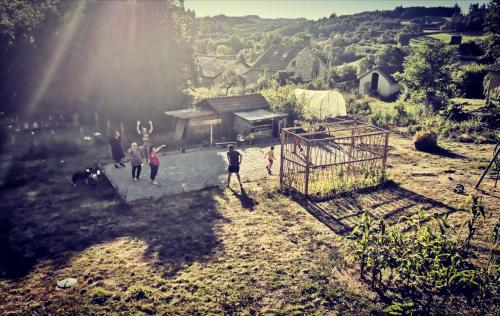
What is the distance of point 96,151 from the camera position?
19078mm

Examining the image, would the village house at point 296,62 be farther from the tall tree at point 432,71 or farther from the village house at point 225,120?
the village house at point 225,120

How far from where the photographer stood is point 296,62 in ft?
151

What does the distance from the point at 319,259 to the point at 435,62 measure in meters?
24.7

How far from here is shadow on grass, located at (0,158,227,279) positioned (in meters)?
9.70

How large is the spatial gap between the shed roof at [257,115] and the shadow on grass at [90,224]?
26.2 feet

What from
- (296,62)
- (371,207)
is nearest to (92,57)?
(371,207)

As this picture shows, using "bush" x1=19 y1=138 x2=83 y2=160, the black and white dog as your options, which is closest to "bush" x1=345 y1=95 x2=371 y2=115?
"bush" x1=19 y1=138 x2=83 y2=160

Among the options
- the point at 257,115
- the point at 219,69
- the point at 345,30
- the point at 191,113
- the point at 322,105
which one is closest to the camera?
the point at 191,113

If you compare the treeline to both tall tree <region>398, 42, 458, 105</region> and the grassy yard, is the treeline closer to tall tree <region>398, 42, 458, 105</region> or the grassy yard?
the grassy yard

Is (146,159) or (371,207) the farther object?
(146,159)

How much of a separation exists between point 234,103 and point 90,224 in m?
13.2

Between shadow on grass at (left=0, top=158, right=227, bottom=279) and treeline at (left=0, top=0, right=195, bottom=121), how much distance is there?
9254 millimetres

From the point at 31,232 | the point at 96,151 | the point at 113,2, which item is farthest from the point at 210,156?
the point at 113,2

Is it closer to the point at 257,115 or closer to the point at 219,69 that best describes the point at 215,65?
the point at 219,69
